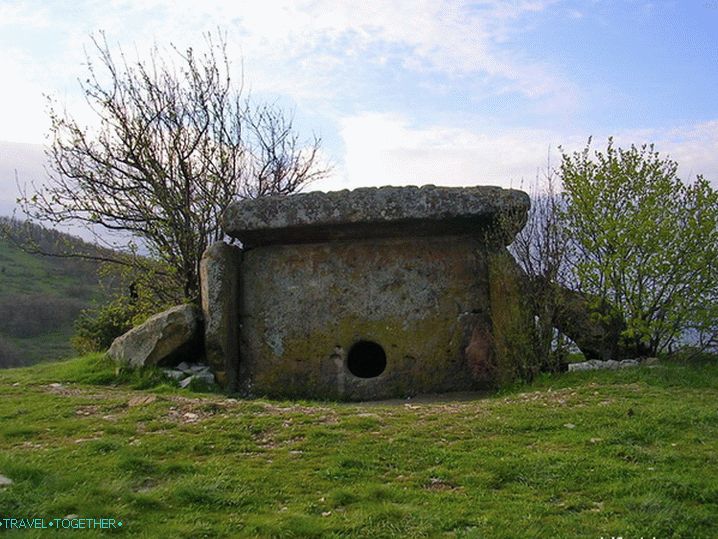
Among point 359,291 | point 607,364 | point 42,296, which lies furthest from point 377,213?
point 42,296

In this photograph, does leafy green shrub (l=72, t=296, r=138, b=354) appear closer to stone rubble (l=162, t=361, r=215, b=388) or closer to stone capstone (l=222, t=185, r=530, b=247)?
stone rubble (l=162, t=361, r=215, b=388)

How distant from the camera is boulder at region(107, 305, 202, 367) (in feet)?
32.7

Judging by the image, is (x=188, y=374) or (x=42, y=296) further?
(x=42, y=296)

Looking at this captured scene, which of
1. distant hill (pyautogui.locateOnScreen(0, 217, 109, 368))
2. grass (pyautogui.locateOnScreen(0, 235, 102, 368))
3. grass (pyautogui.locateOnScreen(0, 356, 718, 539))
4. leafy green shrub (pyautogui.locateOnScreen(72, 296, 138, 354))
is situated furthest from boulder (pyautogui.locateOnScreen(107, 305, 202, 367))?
grass (pyautogui.locateOnScreen(0, 235, 102, 368))

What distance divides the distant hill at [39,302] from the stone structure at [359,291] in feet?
58.2

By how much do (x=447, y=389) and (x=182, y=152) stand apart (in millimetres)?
7306

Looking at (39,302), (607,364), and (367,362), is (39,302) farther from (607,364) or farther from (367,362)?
(607,364)

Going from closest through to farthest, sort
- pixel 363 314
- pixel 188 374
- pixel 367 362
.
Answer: pixel 188 374 < pixel 363 314 < pixel 367 362

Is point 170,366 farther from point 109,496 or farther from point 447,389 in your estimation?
point 109,496

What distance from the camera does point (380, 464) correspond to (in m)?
5.64

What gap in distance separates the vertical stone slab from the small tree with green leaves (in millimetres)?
4669

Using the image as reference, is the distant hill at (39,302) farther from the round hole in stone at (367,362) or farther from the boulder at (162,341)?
the round hole in stone at (367,362)

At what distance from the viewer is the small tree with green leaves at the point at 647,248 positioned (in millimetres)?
9328

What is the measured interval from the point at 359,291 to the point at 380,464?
4.86 meters
